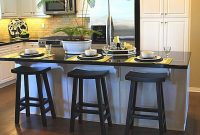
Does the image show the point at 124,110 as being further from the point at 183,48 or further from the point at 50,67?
the point at 183,48

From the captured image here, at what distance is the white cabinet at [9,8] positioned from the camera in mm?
6356

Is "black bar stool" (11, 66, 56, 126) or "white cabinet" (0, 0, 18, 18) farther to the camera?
"white cabinet" (0, 0, 18, 18)

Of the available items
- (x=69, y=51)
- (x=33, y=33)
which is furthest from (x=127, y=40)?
(x=33, y=33)

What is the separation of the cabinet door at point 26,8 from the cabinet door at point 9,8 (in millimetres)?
136

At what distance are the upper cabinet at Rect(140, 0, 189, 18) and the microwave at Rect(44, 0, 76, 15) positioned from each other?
5.17ft

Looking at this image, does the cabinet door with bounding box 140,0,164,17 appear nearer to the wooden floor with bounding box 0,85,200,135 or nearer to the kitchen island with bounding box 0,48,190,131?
the kitchen island with bounding box 0,48,190,131

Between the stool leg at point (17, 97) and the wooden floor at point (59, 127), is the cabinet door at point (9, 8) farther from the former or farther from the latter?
the stool leg at point (17, 97)

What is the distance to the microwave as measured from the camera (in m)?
6.32

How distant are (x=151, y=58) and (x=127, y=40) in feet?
6.88

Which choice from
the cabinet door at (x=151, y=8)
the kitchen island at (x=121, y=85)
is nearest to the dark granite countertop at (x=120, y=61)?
the kitchen island at (x=121, y=85)

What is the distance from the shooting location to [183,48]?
17.6 ft

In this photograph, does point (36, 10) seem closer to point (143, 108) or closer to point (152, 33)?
point (152, 33)

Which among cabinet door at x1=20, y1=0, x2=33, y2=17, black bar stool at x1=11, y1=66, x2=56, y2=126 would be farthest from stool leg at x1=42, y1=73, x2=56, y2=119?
cabinet door at x1=20, y1=0, x2=33, y2=17

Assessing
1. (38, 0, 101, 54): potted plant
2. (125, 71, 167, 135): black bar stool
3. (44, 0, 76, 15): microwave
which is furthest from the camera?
(44, 0, 76, 15): microwave
